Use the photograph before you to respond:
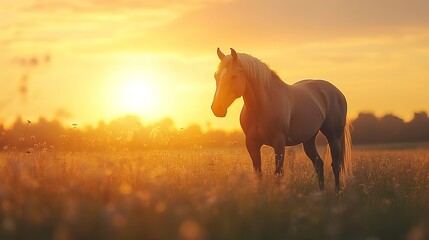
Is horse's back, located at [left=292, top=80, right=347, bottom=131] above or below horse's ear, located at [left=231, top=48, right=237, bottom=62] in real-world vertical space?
below

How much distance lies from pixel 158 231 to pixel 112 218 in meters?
0.83

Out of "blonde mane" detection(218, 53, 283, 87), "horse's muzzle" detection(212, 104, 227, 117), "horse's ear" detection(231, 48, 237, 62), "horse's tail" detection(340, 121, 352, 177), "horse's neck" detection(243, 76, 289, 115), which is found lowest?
"horse's tail" detection(340, 121, 352, 177)

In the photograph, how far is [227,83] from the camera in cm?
1011

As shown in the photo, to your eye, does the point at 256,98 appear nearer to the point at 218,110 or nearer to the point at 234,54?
the point at 218,110

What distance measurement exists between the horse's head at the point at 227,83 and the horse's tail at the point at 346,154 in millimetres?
4153

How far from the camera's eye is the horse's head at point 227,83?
397 inches

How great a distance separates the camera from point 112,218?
14.8ft

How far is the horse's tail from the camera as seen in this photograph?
13516 mm

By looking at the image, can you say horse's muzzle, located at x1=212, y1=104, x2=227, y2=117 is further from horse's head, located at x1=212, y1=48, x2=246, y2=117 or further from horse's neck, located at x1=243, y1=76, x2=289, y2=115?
horse's neck, located at x1=243, y1=76, x2=289, y2=115

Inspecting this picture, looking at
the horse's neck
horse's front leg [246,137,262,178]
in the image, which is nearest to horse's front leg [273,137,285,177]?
horse's front leg [246,137,262,178]

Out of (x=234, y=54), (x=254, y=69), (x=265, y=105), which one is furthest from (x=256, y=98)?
(x=234, y=54)

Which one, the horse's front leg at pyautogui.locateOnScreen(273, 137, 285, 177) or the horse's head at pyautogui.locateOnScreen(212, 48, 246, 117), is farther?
the horse's front leg at pyautogui.locateOnScreen(273, 137, 285, 177)

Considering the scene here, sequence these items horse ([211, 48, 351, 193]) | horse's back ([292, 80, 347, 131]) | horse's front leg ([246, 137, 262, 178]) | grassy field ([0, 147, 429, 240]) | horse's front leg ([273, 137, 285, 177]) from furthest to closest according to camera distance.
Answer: horse's back ([292, 80, 347, 131])
horse's front leg ([246, 137, 262, 178])
horse's front leg ([273, 137, 285, 177])
horse ([211, 48, 351, 193])
grassy field ([0, 147, 429, 240])

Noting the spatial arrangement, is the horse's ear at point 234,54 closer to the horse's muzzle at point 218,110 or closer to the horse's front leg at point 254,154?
the horse's muzzle at point 218,110
